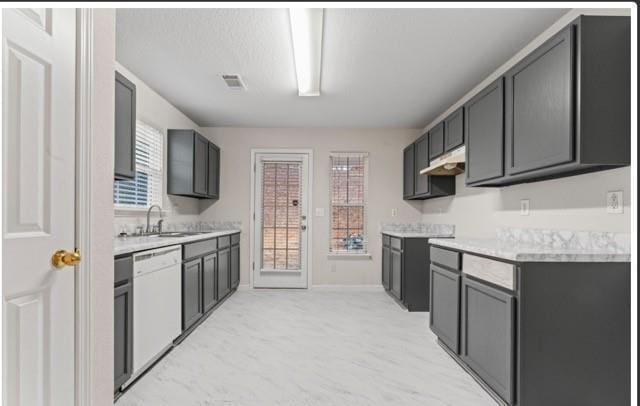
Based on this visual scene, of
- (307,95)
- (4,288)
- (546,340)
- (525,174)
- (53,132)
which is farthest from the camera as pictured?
(307,95)

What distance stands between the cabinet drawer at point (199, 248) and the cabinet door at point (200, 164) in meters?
0.80

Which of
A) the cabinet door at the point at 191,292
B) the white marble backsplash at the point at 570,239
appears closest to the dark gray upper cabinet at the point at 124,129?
the cabinet door at the point at 191,292

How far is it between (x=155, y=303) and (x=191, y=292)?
78cm

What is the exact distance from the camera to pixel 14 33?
45.3 inches

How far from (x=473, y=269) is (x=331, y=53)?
6.65ft

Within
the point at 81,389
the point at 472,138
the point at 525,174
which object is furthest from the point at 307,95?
the point at 81,389

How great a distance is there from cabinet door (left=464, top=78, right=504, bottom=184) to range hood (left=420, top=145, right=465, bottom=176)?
0.30 metres

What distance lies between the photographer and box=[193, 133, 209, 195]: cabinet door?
461 centimetres

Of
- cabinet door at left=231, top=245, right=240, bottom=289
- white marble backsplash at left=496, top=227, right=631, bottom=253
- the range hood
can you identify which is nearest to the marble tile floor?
cabinet door at left=231, top=245, right=240, bottom=289

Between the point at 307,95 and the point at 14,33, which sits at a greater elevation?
the point at 307,95

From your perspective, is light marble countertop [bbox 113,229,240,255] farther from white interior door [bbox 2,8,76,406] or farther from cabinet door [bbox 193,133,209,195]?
cabinet door [bbox 193,133,209,195]

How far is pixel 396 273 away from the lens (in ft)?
15.7

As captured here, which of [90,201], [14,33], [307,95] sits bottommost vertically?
[90,201]

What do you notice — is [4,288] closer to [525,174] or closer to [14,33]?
[14,33]
